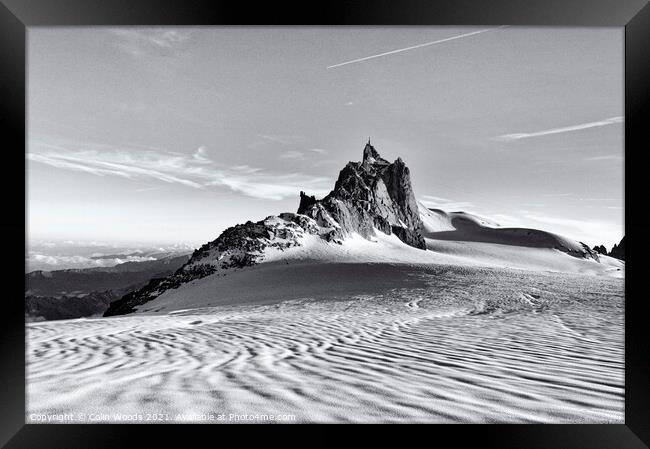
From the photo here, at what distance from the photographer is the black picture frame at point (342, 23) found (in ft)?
10.4

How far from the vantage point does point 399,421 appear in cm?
291

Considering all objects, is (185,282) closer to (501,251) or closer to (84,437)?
(84,437)

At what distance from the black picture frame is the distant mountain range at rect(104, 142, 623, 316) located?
12.9 metres

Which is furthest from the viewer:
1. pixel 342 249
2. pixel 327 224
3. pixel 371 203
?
pixel 371 203

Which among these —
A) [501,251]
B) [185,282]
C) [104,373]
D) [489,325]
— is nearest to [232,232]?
[185,282]

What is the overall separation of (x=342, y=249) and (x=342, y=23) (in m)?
36.7

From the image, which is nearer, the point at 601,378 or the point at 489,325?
the point at 601,378

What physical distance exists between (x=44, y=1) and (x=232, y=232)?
1260 inches

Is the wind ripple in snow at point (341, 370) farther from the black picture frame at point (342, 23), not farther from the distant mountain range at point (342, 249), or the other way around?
the distant mountain range at point (342, 249)

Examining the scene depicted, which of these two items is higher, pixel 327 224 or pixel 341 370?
pixel 327 224

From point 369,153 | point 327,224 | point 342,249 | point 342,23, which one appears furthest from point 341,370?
point 369,153

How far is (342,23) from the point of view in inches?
153

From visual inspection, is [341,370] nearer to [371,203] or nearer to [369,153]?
[371,203]

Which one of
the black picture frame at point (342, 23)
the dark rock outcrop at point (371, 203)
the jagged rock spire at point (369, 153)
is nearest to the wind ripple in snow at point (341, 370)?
the black picture frame at point (342, 23)
